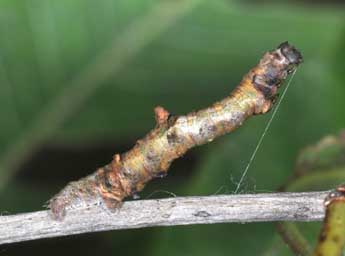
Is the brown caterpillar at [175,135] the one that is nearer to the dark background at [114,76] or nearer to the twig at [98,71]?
the dark background at [114,76]

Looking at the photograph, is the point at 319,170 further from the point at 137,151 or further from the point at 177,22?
the point at 177,22

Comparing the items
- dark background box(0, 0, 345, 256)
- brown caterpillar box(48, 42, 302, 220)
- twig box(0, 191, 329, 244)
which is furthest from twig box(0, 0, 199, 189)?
twig box(0, 191, 329, 244)

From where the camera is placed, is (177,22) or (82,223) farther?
(177,22)

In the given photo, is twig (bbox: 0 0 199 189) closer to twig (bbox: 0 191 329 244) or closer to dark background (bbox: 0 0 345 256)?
dark background (bbox: 0 0 345 256)

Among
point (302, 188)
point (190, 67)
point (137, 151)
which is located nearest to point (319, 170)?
point (302, 188)

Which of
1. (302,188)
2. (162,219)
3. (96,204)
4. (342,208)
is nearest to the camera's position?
(342,208)

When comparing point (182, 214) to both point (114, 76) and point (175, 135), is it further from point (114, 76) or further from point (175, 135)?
point (114, 76)

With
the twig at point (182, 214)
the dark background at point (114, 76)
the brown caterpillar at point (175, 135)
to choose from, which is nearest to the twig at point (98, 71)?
the dark background at point (114, 76)
